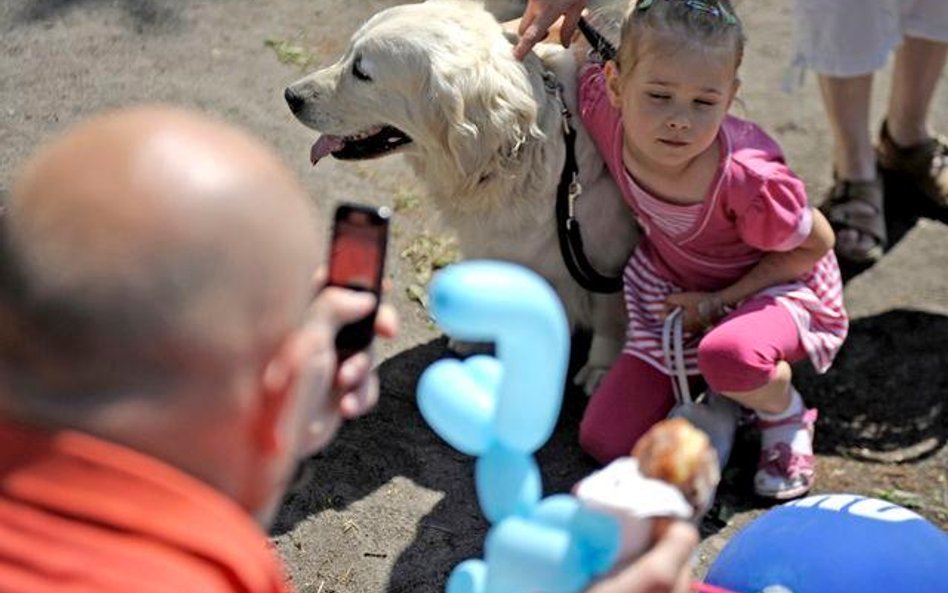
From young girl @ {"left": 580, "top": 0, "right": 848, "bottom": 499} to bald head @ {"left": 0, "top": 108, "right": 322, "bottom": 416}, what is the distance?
1.93m

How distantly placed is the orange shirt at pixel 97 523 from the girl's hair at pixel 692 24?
2042mm

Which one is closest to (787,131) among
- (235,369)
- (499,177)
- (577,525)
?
(499,177)

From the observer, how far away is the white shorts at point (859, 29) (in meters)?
3.94

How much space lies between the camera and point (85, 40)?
485 cm

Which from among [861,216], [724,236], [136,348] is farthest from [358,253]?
[861,216]

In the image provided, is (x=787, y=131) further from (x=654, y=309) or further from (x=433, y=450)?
(x=433, y=450)

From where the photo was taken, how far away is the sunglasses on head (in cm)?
307

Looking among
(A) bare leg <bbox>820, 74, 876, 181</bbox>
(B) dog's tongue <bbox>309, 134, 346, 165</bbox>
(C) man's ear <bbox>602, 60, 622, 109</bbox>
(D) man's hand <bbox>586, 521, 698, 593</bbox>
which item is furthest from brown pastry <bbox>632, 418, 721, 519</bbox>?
(A) bare leg <bbox>820, 74, 876, 181</bbox>

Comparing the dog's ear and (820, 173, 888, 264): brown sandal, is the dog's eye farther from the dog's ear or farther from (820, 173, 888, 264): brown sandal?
(820, 173, 888, 264): brown sandal

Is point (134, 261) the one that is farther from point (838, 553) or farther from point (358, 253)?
point (838, 553)

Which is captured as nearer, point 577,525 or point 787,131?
point 577,525

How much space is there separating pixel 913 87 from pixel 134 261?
3533 millimetres

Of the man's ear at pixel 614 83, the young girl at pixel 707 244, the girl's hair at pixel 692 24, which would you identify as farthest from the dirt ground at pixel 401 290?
the girl's hair at pixel 692 24

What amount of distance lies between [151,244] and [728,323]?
2.21m
